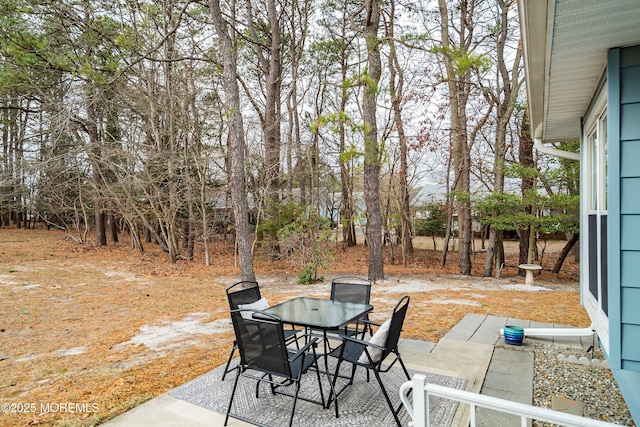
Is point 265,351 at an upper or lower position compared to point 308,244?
lower

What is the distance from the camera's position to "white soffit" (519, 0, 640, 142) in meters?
1.73

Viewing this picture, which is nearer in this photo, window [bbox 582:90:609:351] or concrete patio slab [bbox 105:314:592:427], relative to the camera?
window [bbox 582:90:609:351]

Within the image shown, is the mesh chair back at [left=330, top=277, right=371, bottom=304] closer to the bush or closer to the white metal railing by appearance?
the white metal railing

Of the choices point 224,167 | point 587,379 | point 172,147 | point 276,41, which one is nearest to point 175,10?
point 276,41

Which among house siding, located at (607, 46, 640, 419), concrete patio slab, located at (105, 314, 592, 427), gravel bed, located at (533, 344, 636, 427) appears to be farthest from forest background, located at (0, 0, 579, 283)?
gravel bed, located at (533, 344, 636, 427)

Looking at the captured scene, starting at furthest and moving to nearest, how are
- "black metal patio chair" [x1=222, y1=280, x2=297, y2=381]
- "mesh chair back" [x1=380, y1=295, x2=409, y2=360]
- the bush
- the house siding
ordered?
the bush < "black metal patio chair" [x1=222, y1=280, x2=297, y2=381] < "mesh chair back" [x1=380, y1=295, x2=409, y2=360] < the house siding

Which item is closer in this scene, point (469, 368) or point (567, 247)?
point (469, 368)

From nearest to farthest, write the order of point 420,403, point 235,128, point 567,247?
point 420,403 → point 235,128 → point 567,247

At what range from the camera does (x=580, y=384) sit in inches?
131

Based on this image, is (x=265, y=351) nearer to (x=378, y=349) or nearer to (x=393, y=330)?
(x=378, y=349)

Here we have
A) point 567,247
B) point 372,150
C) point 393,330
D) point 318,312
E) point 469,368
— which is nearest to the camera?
point 393,330

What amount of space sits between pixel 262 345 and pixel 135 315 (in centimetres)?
426

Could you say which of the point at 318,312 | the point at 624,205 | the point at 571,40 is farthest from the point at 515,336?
the point at 571,40

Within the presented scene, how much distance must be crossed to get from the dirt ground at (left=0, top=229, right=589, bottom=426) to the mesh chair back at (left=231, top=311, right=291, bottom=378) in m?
1.02
